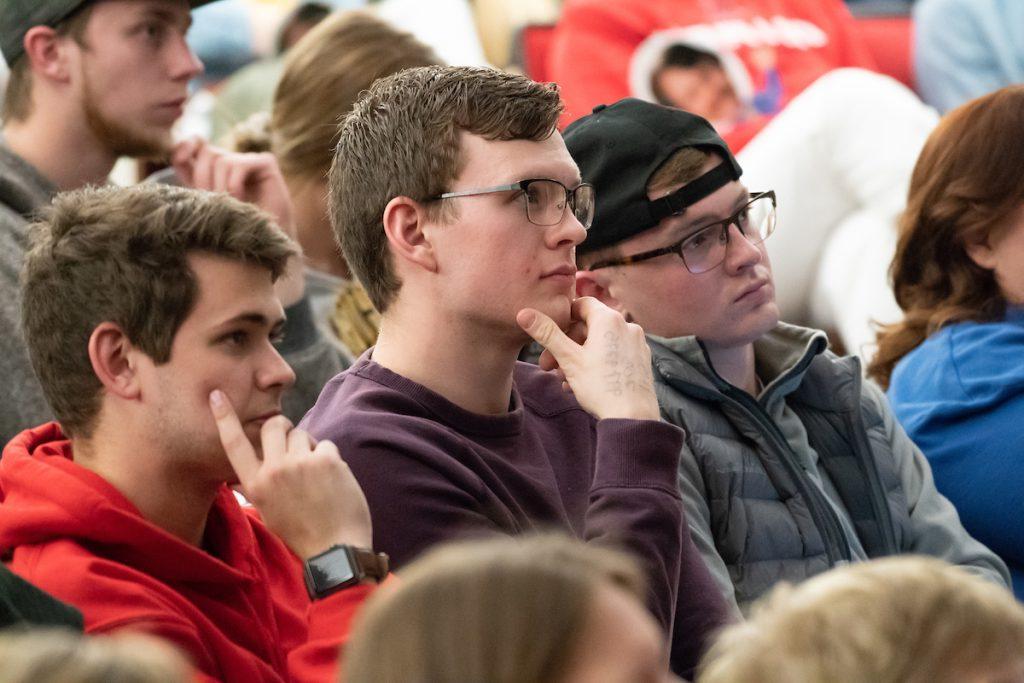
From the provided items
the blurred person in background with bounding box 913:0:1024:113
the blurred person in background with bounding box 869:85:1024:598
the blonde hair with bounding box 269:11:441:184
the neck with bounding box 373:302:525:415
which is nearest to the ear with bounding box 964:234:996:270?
the blurred person in background with bounding box 869:85:1024:598

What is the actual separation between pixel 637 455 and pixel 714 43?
3285 millimetres

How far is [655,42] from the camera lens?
4.81 metres

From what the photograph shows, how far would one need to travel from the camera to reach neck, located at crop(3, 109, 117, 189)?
2688 mm

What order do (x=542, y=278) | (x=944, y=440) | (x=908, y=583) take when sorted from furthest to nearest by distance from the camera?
1. (x=944, y=440)
2. (x=542, y=278)
3. (x=908, y=583)

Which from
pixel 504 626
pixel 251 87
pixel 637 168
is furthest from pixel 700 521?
pixel 251 87

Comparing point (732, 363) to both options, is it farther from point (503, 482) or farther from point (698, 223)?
point (503, 482)

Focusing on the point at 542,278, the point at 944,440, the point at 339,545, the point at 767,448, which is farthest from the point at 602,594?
the point at 944,440

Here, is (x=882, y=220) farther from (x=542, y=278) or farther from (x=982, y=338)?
(x=542, y=278)

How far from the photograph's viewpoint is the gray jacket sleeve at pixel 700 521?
2043 mm

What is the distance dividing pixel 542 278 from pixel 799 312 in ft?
7.14

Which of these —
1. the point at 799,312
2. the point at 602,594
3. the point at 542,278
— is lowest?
the point at 799,312

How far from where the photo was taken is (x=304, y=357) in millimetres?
2732

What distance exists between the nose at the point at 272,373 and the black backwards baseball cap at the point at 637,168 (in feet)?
2.45

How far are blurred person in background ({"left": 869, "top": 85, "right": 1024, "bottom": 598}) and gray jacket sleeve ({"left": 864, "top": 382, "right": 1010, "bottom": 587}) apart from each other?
0.13 meters
